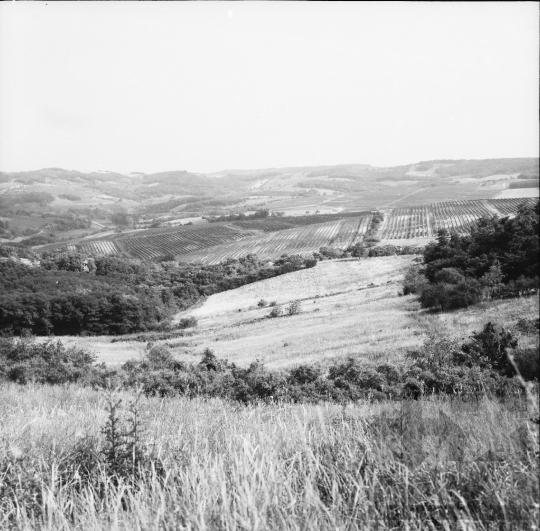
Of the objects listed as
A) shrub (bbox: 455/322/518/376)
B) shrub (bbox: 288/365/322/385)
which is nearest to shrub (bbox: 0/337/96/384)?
shrub (bbox: 288/365/322/385)

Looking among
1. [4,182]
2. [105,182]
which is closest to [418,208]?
[4,182]

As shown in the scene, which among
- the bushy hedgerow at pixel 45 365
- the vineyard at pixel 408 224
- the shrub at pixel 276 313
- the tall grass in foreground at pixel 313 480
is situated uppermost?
the tall grass in foreground at pixel 313 480

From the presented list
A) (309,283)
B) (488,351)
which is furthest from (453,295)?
(309,283)

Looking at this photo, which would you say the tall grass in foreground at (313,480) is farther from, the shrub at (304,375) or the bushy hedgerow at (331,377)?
Answer: the shrub at (304,375)

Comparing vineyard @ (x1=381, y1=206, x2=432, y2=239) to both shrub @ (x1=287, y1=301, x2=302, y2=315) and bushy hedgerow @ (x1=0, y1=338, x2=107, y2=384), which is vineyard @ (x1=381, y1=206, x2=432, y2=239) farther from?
bushy hedgerow @ (x1=0, y1=338, x2=107, y2=384)

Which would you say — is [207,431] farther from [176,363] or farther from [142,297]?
[142,297]

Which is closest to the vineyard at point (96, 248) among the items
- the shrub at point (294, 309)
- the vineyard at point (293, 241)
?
the vineyard at point (293, 241)
